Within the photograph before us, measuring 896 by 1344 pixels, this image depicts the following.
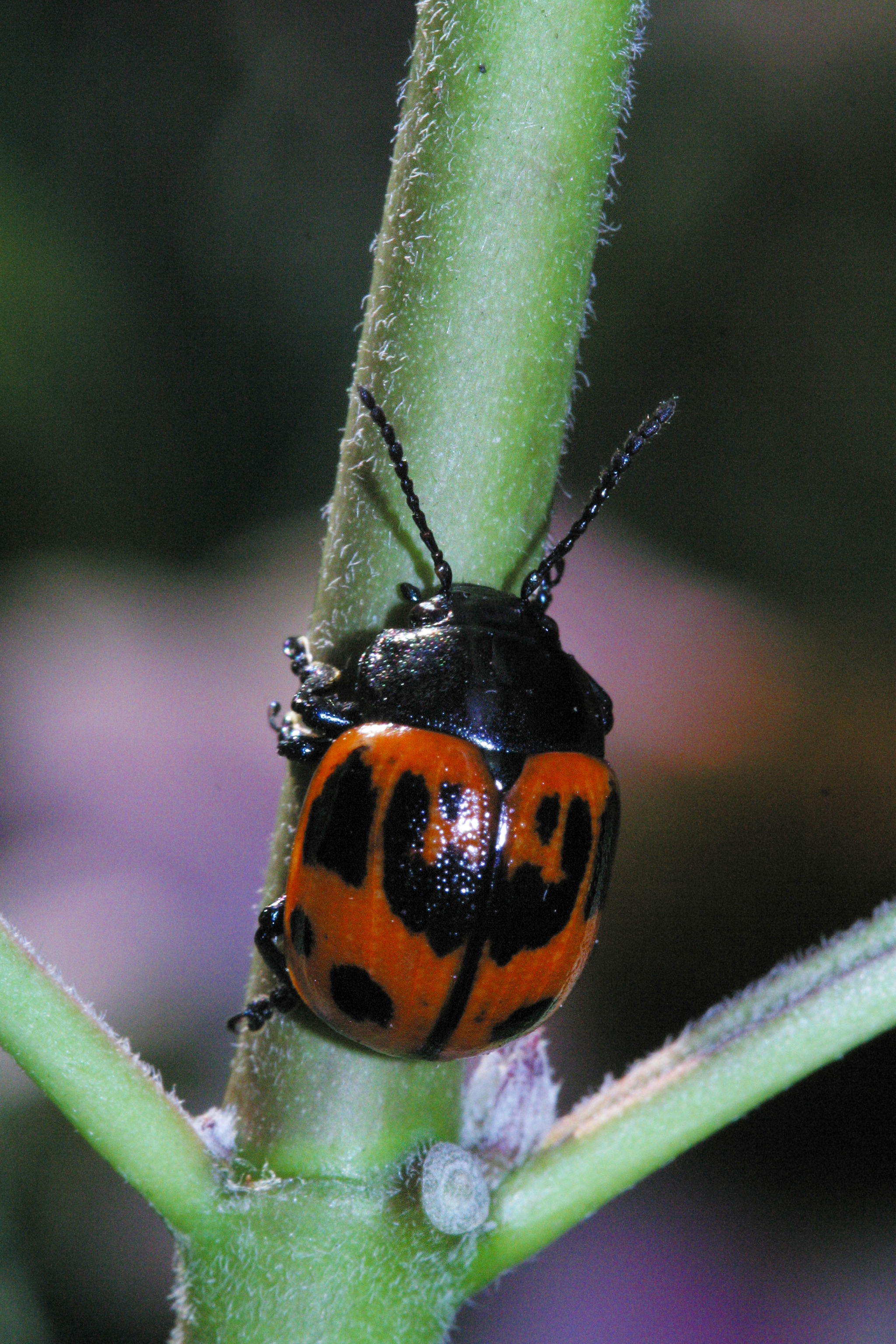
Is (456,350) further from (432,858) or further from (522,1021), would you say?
(522,1021)

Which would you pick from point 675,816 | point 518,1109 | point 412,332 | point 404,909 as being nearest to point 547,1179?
point 518,1109

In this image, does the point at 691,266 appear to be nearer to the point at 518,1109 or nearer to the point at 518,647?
the point at 518,647

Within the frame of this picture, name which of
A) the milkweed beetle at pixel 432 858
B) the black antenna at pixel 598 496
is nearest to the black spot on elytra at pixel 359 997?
the milkweed beetle at pixel 432 858

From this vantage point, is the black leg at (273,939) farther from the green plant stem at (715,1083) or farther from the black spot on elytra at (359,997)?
the green plant stem at (715,1083)

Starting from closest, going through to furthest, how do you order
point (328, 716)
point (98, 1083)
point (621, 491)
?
1. point (98, 1083)
2. point (328, 716)
3. point (621, 491)

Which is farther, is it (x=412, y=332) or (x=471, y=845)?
(x=471, y=845)

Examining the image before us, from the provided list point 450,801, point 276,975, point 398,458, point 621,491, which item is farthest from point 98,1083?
point 621,491

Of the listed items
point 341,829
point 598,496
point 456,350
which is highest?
point 456,350
